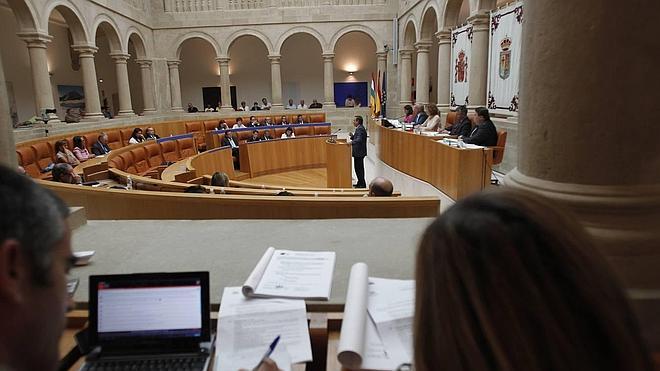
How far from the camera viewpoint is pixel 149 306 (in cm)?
137

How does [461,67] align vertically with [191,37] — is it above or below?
below

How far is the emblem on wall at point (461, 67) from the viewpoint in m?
10.9

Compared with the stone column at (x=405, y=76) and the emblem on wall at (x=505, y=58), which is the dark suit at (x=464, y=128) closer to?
the emblem on wall at (x=505, y=58)

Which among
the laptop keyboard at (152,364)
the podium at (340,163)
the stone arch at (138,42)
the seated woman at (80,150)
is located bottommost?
the podium at (340,163)

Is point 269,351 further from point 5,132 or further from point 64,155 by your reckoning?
point 64,155

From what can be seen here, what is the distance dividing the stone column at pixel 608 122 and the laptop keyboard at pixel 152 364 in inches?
54.2

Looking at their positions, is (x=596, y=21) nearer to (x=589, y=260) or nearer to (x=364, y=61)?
(x=589, y=260)

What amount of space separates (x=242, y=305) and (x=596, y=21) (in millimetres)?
1578

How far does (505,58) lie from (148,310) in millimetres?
8732

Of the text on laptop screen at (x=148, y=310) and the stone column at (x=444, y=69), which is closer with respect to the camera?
the text on laptop screen at (x=148, y=310)

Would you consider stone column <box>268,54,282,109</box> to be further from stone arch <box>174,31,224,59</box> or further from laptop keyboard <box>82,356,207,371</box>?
laptop keyboard <box>82,356,207,371</box>

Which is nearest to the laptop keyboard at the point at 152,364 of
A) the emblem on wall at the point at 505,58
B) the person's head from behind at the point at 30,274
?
the person's head from behind at the point at 30,274

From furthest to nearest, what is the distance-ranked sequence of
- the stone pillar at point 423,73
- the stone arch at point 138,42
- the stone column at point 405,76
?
the stone arch at point 138,42 → the stone column at point 405,76 → the stone pillar at point 423,73

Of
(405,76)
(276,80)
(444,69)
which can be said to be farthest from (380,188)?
(276,80)
